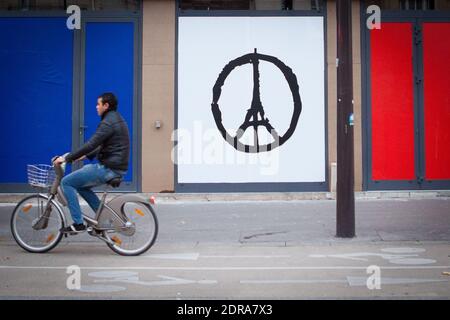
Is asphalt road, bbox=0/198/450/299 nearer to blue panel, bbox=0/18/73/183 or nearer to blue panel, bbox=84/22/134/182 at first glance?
blue panel, bbox=0/18/73/183

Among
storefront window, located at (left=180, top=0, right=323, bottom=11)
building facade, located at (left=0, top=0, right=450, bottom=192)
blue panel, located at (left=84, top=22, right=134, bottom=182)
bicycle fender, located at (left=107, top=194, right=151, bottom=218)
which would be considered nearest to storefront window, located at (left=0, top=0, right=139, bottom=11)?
building facade, located at (left=0, top=0, right=450, bottom=192)

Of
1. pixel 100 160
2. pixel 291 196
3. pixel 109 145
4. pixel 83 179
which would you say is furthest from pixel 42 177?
pixel 291 196

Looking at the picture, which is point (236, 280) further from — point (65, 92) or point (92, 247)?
point (65, 92)

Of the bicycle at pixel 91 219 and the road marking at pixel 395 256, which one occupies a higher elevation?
the bicycle at pixel 91 219

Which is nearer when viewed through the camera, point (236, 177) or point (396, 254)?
point (396, 254)

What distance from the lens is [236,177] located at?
541 inches

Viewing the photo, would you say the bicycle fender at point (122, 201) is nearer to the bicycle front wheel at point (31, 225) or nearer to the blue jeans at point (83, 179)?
the blue jeans at point (83, 179)

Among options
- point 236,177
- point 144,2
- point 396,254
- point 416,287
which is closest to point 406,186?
point 236,177

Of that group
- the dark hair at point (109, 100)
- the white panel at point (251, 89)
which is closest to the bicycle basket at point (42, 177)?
the dark hair at point (109, 100)

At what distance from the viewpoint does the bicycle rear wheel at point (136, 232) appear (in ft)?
27.9

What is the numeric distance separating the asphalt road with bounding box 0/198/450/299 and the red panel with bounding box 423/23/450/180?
5.95ft

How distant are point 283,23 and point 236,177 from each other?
11.0ft

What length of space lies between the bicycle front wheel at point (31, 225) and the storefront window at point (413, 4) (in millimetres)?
8383
